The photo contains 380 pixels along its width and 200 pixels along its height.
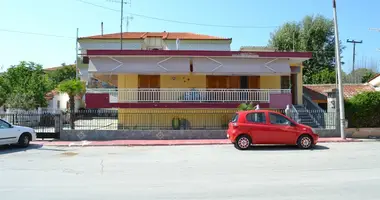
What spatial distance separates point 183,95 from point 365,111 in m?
10.6

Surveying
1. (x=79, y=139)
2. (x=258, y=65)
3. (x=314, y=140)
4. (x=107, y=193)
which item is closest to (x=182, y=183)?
(x=107, y=193)

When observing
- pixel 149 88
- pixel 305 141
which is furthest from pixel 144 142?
pixel 305 141

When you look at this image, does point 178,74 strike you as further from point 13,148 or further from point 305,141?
point 13,148

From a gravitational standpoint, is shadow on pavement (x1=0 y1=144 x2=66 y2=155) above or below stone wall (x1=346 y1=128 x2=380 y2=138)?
below

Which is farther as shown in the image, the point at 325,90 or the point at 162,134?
the point at 325,90

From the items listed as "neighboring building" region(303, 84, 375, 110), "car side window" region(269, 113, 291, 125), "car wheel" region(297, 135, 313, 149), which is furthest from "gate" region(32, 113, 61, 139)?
"neighboring building" region(303, 84, 375, 110)

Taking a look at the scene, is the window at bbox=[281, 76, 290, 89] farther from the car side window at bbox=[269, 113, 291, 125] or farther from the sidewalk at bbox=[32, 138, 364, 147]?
the car side window at bbox=[269, 113, 291, 125]

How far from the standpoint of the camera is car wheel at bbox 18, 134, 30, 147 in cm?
1579

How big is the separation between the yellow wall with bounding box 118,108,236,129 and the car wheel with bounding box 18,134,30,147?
19.3ft

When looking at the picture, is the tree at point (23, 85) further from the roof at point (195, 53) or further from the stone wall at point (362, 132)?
the stone wall at point (362, 132)

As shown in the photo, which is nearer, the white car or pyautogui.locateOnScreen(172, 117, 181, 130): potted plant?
the white car

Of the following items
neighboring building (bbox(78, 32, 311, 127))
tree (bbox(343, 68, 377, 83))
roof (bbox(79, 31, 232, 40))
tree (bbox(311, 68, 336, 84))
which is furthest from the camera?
tree (bbox(343, 68, 377, 83))

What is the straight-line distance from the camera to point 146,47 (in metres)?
28.1

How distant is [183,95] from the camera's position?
21.4m
